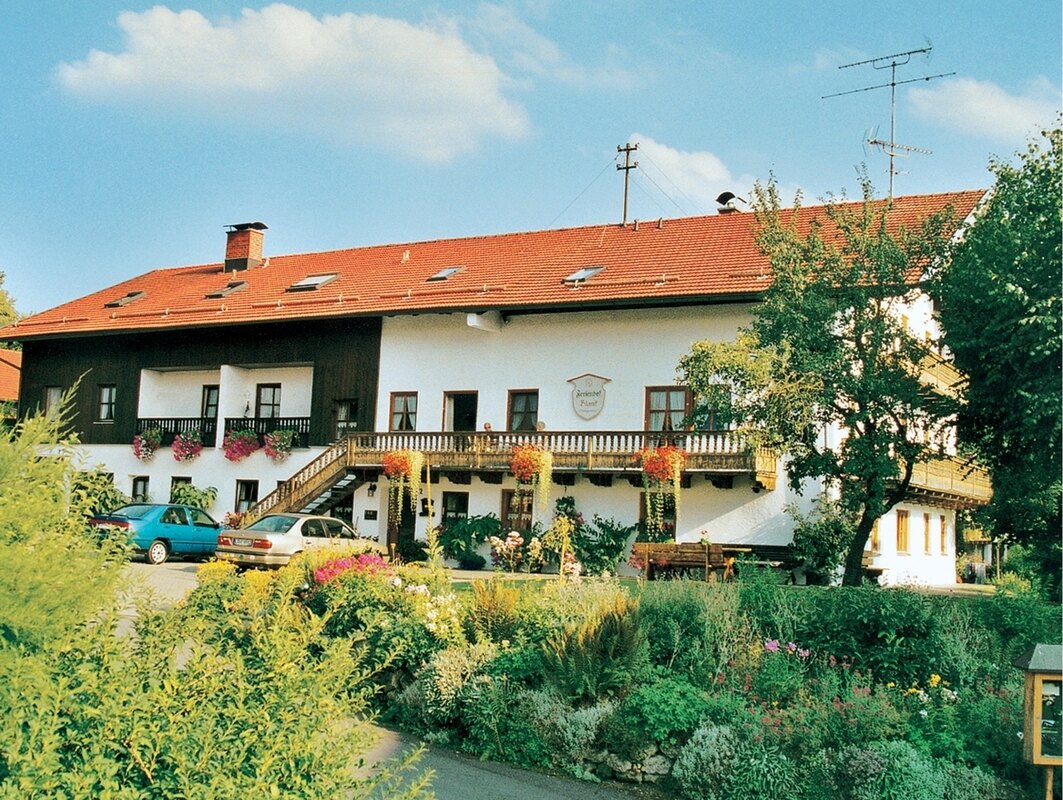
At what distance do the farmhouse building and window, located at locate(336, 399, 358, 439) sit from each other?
5 cm

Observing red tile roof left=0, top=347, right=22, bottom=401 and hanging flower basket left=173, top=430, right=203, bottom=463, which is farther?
red tile roof left=0, top=347, right=22, bottom=401

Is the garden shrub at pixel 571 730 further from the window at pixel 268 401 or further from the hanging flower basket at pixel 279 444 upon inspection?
the window at pixel 268 401

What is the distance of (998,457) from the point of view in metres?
15.6

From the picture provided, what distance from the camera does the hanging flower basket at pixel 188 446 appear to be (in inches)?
1374

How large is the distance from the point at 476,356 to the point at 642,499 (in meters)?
6.56

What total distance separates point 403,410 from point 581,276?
21.7ft

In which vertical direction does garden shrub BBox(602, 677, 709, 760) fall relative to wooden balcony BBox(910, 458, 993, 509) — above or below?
below

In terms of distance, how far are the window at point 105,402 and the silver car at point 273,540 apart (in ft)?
50.7

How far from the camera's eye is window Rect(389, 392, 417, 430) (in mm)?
31875

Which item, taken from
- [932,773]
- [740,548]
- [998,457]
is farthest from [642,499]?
[932,773]

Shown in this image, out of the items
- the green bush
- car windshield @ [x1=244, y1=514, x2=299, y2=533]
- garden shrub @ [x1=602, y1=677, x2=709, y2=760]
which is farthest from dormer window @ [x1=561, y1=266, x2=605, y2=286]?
garden shrub @ [x1=602, y1=677, x2=709, y2=760]

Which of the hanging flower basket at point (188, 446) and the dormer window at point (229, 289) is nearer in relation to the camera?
the hanging flower basket at point (188, 446)

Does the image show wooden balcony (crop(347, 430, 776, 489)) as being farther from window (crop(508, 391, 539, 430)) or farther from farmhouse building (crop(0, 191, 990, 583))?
window (crop(508, 391, 539, 430))

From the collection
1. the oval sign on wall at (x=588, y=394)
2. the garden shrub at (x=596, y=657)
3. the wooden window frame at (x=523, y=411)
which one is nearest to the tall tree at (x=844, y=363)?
the garden shrub at (x=596, y=657)
